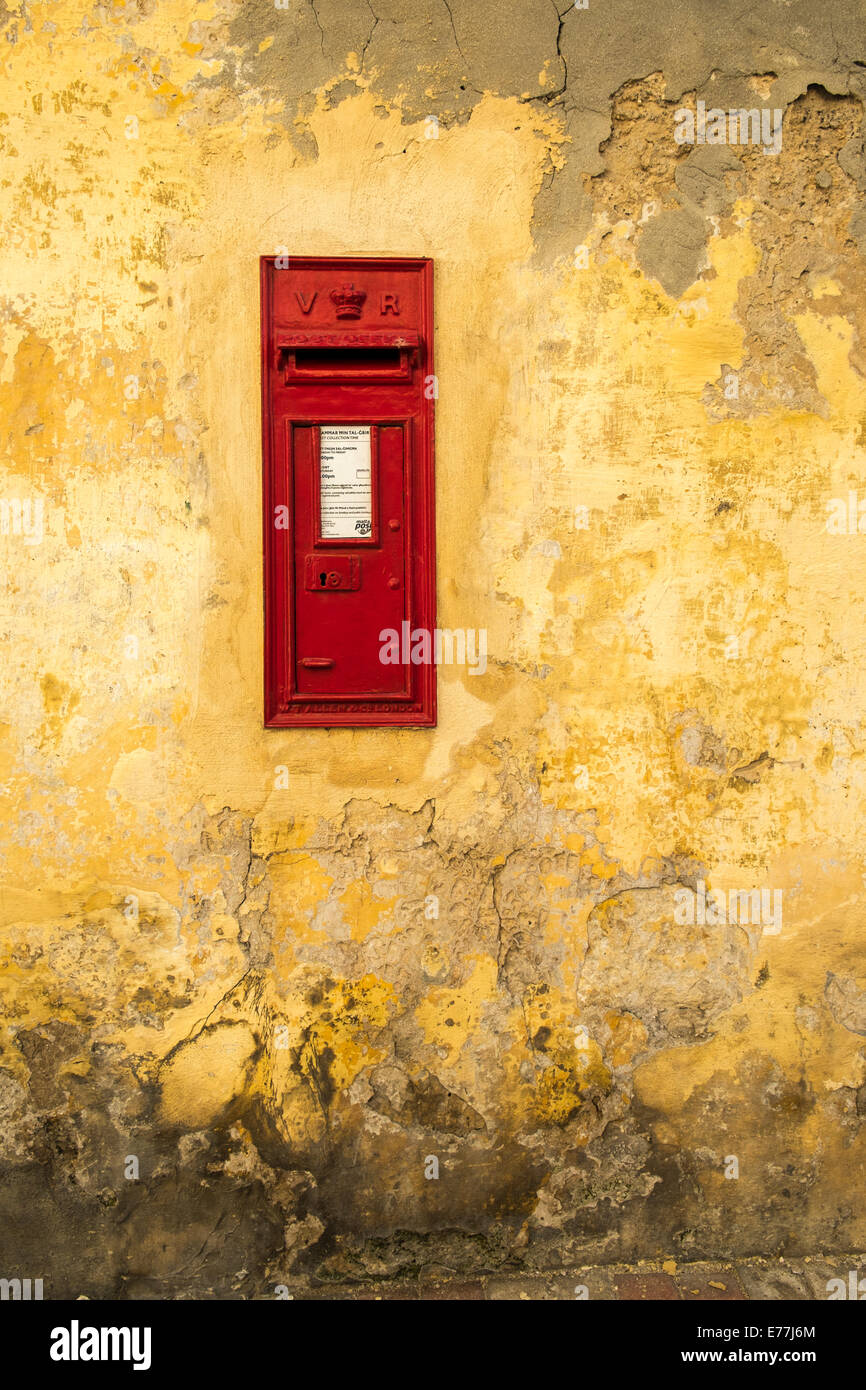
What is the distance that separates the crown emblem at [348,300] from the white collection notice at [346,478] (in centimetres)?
35

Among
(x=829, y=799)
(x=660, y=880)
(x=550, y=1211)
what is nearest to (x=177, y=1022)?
(x=550, y=1211)

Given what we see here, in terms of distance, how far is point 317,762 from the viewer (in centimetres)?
310

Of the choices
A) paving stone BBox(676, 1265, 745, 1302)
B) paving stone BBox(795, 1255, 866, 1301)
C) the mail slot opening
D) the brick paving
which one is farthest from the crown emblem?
paving stone BBox(795, 1255, 866, 1301)

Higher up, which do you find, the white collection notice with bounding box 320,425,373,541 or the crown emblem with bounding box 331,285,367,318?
the crown emblem with bounding box 331,285,367,318

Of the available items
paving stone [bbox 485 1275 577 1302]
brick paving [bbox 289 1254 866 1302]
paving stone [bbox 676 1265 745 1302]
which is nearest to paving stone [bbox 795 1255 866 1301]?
brick paving [bbox 289 1254 866 1302]

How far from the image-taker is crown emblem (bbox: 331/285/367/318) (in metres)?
3.03

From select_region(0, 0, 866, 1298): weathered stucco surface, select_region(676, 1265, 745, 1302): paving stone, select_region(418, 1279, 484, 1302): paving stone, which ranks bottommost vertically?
select_region(418, 1279, 484, 1302): paving stone

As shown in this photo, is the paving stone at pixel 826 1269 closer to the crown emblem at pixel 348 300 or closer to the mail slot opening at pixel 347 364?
the mail slot opening at pixel 347 364

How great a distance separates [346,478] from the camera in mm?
3072

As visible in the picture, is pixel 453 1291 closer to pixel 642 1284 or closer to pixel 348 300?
pixel 642 1284

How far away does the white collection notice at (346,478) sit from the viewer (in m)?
3.07

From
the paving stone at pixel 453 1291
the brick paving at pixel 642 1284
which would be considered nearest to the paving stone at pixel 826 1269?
the brick paving at pixel 642 1284

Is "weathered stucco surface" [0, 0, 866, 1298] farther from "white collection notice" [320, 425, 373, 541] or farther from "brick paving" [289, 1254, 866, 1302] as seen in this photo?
"white collection notice" [320, 425, 373, 541]

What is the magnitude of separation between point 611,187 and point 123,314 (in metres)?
1.60
